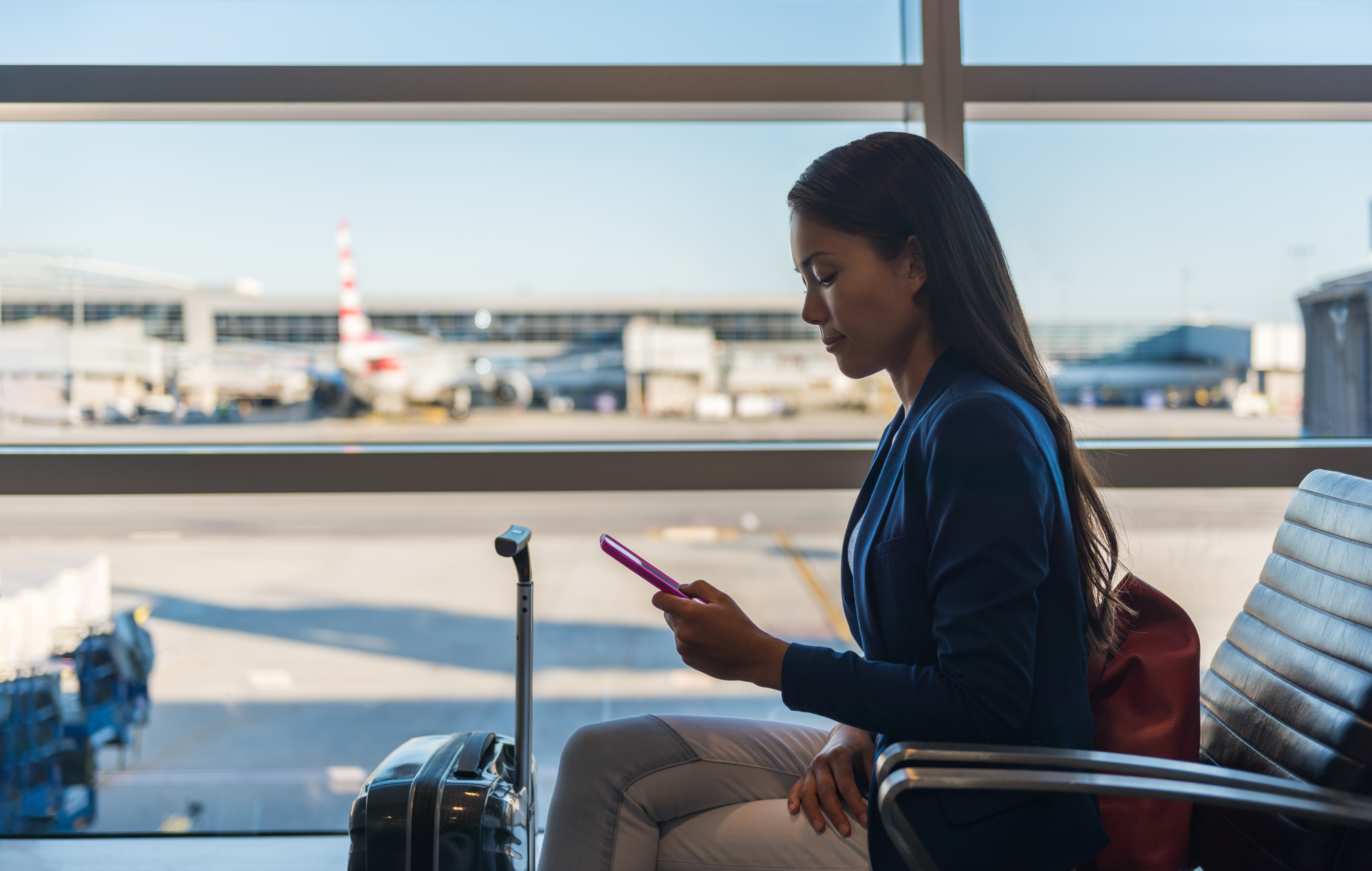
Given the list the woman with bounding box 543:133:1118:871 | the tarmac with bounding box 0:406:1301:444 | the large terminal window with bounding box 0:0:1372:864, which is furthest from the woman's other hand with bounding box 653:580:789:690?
the tarmac with bounding box 0:406:1301:444

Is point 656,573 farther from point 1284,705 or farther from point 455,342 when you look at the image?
point 455,342

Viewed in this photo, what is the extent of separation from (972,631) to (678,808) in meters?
0.51

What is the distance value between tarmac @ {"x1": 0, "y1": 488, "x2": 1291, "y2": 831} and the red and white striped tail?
55 cm

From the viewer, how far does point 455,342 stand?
3.30 metres

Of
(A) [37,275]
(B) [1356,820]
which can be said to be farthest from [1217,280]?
(A) [37,275]

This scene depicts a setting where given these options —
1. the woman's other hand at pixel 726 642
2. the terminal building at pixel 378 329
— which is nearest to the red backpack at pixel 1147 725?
the woman's other hand at pixel 726 642

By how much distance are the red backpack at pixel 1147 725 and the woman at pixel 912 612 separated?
0.05 meters

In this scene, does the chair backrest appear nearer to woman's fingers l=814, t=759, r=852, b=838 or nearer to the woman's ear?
woman's fingers l=814, t=759, r=852, b=838

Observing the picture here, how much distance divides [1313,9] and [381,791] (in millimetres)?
2693

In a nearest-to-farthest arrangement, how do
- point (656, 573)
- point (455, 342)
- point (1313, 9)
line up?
point (656, 573), point (1313, 9), point (455, 342)

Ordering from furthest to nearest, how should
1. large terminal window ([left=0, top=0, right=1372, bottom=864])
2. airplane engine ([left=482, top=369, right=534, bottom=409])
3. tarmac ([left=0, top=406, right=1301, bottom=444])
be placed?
airplane engine ([left=482, top=369, right=534, bottom=409]), tarmac ([left=0, top=406, right=1301, bottom=444]), large terminal window ([left=0, top=0, right=1372, bottom=864])

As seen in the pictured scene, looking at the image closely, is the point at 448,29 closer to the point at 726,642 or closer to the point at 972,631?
the point at 726,642

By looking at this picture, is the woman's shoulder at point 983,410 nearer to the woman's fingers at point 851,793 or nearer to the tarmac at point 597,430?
the woman's fingers at point 851,793

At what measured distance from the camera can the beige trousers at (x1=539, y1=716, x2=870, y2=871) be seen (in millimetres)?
1009
